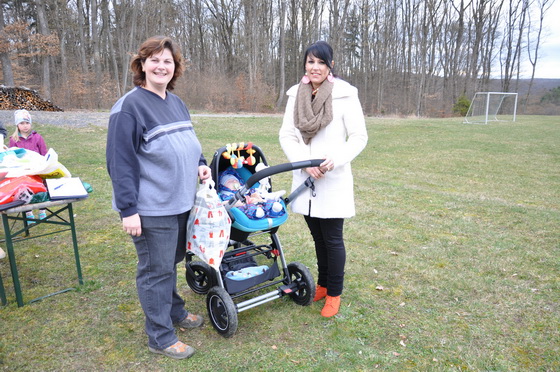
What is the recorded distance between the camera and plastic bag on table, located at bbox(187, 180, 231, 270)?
2.61 metres

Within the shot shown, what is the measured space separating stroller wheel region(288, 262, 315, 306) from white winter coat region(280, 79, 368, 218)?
0.47m

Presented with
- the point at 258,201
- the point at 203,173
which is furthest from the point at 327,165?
the point at 203,173

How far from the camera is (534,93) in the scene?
37375 mm

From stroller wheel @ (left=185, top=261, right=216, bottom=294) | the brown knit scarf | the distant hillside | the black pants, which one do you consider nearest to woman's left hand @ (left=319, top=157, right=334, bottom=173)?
the brown knit scarf

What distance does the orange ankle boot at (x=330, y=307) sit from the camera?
3187mm

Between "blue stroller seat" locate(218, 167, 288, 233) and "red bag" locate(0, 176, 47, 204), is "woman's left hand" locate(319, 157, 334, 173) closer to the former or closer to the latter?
"blue stroller seat" locate(218, 167, 288, 233)

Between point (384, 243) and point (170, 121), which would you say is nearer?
point (170, 121)

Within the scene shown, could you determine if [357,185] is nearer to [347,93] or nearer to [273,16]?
[347,93]

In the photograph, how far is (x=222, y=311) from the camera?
2.88m

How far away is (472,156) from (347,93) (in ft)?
33.5

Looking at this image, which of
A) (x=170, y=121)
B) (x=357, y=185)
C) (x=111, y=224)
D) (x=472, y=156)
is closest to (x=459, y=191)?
(x=357, y=185)

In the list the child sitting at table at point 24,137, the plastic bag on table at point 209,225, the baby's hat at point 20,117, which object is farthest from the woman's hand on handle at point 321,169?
the baby's hat at point 20,117

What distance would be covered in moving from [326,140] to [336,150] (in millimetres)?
107

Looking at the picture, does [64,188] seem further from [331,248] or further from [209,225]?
[331,248]
